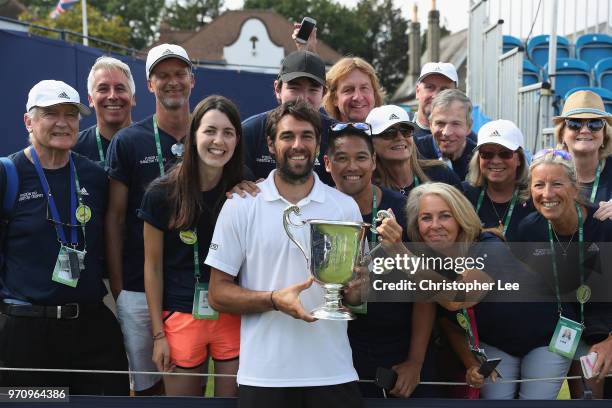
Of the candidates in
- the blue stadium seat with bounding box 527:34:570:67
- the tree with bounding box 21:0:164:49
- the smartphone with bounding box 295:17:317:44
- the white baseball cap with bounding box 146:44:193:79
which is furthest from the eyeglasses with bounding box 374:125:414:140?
the tree with bounding box 21:0:164:49

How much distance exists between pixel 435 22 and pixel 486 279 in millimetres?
38877

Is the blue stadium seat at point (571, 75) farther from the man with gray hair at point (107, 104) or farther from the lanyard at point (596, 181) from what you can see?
the man with gray hair at point (107, 104)

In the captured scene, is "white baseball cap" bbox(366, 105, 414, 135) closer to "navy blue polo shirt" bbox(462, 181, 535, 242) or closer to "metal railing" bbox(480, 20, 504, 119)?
"navy blue polo shirt" bbox(462, 181, 535, 242)

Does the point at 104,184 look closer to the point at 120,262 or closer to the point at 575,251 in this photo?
the point at 120,262

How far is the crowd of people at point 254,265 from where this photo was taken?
9.97 feet

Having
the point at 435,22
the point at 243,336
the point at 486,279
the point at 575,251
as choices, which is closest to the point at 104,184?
the point at 243,336

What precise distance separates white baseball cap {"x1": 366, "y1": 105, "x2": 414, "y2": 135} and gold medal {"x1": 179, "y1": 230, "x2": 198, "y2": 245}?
3.82 feet

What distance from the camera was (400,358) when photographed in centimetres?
342

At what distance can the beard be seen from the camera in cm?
311

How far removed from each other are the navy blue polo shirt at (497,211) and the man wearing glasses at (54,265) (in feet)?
6.36

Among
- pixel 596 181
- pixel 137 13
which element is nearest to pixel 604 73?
pixel 596 181

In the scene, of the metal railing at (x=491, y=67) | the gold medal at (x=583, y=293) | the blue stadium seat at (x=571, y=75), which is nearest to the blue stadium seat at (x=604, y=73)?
the blue stadium seat at (x=571, y=75)

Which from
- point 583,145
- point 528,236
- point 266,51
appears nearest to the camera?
point 528,236

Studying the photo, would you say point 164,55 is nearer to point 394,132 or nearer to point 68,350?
point 394,132
